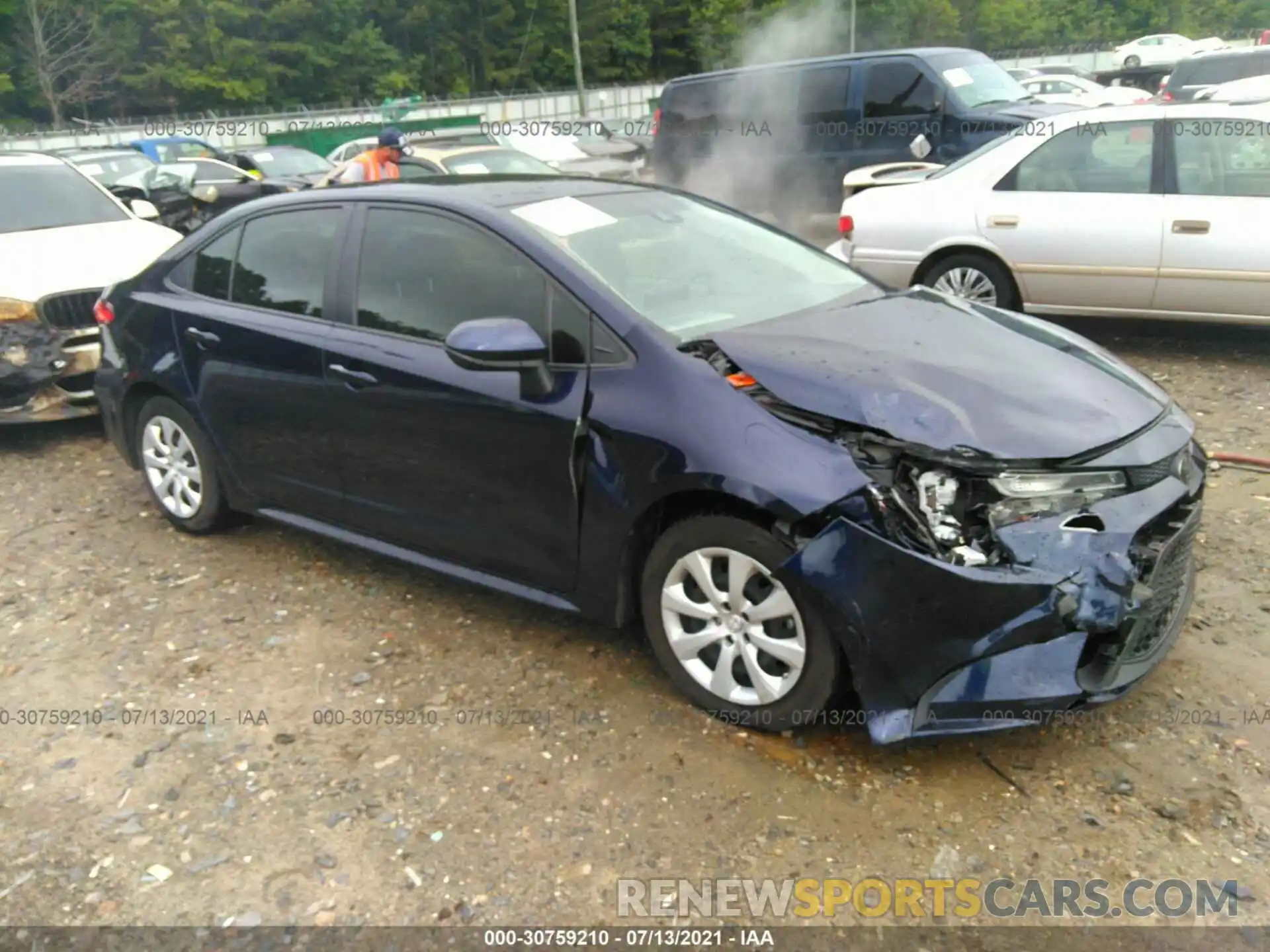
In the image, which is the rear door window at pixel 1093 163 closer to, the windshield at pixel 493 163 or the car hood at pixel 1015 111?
the car hood at pixel 1015 111

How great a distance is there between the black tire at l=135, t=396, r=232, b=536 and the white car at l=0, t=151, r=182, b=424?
914 millimetres

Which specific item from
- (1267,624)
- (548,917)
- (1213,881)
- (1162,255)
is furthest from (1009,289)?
(548,917)

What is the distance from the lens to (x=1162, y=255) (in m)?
6.30

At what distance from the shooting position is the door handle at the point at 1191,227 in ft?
20.3

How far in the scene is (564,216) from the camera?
382cm

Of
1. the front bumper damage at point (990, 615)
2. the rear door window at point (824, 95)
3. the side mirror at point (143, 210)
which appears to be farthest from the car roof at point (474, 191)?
the rear door window at point (824, 95)

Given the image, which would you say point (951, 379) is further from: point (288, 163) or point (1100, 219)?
point (288, 163)

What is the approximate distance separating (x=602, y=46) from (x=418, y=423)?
56.2 metres

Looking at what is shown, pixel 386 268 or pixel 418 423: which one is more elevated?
pixel 386 268

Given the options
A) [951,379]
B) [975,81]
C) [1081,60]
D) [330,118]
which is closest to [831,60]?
[975,81]

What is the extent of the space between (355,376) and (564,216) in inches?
37.4

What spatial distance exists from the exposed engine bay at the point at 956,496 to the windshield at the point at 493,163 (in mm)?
9188

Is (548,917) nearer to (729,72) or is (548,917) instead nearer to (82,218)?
(82,218)

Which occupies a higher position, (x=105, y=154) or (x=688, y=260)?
(x=688, y=260)
